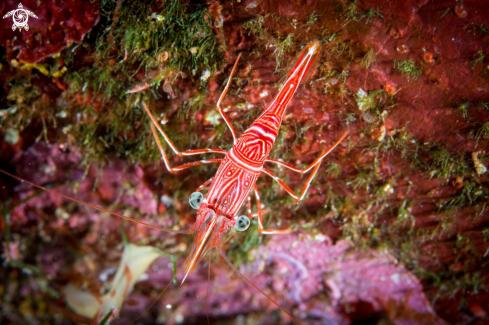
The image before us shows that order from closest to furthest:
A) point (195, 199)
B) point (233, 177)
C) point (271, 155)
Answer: point (195, 199) < point (233, 177) < point (271, 155)

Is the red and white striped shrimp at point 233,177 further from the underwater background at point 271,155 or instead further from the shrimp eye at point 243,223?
the underwater background at point 271,155

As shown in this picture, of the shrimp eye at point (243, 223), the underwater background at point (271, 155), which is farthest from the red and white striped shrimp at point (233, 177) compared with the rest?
the underwater background at point (271, 155)

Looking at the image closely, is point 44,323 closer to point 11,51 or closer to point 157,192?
point 157,192

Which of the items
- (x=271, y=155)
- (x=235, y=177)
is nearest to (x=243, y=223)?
(x=235, y=177)

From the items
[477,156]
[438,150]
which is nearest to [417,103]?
[438,150]

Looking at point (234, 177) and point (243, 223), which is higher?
point (234, 177)

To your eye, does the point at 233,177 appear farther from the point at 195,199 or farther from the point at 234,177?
the point at 195,199

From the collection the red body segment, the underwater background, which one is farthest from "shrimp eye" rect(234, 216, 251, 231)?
the underwater background

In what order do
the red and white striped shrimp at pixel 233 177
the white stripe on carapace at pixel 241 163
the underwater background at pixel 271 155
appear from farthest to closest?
1. the white stripe on carapace at pixel 241 163
2. the red and white striped shrimp at pixel 233 177
3. the underwater background at pixel 271 155
